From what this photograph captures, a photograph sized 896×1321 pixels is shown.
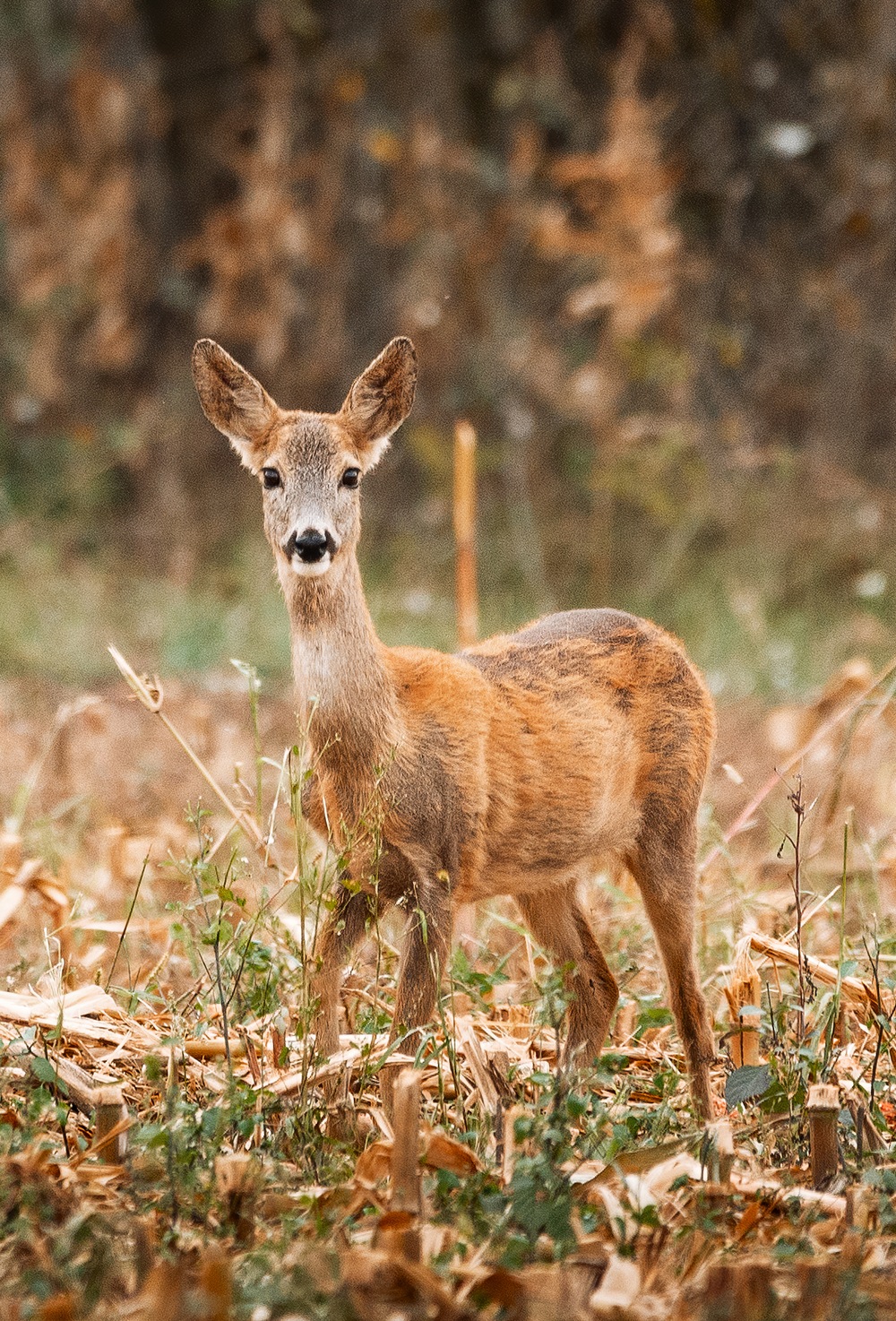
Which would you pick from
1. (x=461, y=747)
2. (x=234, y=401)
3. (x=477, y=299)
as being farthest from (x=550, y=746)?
(x=477, y=299)

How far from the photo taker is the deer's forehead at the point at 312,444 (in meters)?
4.01

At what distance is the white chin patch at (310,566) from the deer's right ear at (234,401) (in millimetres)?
445

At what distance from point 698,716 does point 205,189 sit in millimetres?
11759

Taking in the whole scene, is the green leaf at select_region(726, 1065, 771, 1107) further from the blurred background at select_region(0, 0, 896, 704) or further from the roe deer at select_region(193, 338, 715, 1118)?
the blurred background at select_region(0, 0, 896, 704)

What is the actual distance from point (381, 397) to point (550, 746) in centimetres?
104

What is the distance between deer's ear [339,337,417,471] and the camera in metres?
4.12

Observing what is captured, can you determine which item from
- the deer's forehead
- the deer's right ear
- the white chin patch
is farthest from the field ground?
the deer's right ear

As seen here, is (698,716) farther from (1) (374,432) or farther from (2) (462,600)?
(2) (462,600)

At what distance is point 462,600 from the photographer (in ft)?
19.3

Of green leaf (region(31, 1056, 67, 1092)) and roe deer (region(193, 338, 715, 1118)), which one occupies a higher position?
roe deer (region(193, 338, 715, 1118))

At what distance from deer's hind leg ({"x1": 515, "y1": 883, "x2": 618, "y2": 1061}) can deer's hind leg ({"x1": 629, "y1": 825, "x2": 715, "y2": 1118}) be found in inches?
9.1

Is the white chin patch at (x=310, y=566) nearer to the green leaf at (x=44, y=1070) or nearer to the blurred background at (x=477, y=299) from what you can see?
the green leaf at (x=44, y=1070)

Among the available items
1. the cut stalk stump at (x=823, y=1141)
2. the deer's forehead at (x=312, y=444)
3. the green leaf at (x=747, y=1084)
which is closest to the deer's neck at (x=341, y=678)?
the deer's forehead at (x=312, y=444)

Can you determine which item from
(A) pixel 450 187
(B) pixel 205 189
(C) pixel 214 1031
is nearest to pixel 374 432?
(C) pixel 214 1031
